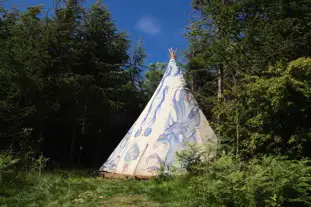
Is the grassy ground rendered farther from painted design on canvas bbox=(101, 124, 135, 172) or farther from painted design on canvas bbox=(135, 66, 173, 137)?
painted design on canvas bbox=(135, 66, 173, 137)

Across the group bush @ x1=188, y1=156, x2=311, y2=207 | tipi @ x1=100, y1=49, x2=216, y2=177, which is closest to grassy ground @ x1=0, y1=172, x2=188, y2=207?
bush @ x1=188, y1=156, x2=311, y2=207

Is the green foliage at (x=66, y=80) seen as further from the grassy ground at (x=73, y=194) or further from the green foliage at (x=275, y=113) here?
the green foliage at (x=275, y=113)

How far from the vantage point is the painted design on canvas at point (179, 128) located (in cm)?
1006

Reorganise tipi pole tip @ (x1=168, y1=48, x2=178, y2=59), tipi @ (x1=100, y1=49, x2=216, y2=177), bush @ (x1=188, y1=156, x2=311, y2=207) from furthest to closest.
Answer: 1. tipi pole tip @ (x1=168, y1=48, x2=178, y2=59)
2. tipi @ (x1=100, y1=49, x2=216, y2=177)
3. bush @ (x1=188, y1=156, x2=311, y2=207)

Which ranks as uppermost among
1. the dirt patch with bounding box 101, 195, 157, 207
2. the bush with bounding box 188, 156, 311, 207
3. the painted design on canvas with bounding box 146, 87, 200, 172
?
the painted design on canvas with bounding box 146, 87, 200, 172

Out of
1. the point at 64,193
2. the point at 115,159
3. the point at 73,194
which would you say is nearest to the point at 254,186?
the point at 73,194

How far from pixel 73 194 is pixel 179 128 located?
15.1ft

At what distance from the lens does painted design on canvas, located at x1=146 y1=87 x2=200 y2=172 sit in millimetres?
10062

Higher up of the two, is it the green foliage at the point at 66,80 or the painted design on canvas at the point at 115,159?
the green foliage at the point at 66,80

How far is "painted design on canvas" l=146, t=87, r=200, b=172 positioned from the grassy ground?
1.73 metres

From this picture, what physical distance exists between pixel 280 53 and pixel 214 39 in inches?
96.3

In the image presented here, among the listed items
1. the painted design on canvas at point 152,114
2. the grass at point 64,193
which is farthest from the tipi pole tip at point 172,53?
the grass at point 64,193

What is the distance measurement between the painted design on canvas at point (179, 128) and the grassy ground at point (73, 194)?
173 cm

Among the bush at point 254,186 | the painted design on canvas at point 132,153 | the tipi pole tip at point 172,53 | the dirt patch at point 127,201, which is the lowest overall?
the dirt patch at point 127,201
